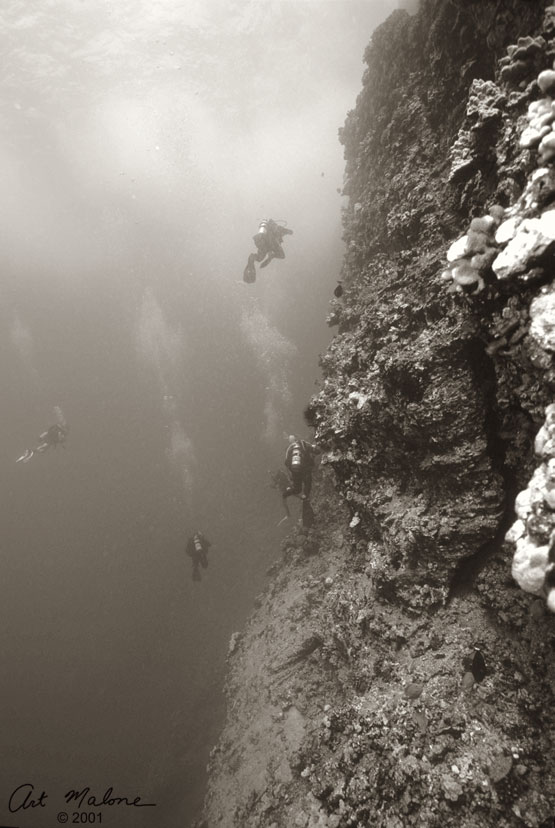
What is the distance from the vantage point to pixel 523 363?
2.80 metres

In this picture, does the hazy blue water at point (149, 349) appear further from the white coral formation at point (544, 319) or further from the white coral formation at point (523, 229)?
the white coral formation at point (523, 229)

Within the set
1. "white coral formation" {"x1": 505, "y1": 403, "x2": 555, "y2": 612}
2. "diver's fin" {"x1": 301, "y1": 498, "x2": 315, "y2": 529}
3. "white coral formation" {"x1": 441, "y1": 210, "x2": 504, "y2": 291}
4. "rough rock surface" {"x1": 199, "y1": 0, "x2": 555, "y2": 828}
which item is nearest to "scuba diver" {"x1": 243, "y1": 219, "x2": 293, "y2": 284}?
"rough rock surface" {"x1": 199, "y1": 0, "x2": 555, "y2": 828}

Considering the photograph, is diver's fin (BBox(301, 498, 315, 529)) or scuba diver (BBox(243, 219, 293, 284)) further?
diver's fin (BBox(301, 498, 315, 529))

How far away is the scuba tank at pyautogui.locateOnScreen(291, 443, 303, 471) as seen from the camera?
728cm

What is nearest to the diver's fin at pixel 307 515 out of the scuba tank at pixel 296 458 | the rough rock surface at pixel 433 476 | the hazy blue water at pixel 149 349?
the scuba tank at pixel 296 458

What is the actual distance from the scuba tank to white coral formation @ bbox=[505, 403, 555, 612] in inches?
202

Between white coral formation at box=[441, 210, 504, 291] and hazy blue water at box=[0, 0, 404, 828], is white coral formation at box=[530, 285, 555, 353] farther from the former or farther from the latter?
hazy blue water at box=[0, 0, 404, 828]

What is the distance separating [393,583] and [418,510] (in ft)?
3.33

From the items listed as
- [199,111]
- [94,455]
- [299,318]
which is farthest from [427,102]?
[199,111]

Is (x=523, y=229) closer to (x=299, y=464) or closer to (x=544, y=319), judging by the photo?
(x=544, y=319)

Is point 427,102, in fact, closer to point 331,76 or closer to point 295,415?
point 295,415

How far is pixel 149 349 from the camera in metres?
25.5

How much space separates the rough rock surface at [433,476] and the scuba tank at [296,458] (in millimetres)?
1899

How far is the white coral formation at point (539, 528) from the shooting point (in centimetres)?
196
